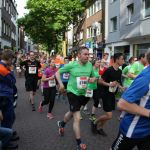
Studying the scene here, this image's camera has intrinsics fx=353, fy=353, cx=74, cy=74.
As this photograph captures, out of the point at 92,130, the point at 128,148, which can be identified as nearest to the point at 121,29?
the point at 92,130

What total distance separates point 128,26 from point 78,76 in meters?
19.8

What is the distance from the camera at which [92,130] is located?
278 inches

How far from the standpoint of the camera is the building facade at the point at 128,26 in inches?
877

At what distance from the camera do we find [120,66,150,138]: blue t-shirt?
9.78 feet

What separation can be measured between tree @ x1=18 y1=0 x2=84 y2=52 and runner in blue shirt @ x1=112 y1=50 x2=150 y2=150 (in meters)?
30.2

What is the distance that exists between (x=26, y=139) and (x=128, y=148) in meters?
3.50

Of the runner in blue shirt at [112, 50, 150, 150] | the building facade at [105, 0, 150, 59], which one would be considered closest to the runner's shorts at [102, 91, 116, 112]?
the runner in blue shirt at [112, 50, 150, 150]

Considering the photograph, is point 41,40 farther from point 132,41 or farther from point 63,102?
point 63,102

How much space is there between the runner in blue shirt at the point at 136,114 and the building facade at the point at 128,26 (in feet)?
60.8

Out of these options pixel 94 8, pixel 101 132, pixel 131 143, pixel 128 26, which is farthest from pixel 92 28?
pixel 131 143

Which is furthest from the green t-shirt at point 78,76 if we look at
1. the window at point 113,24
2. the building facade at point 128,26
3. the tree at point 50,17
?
the tree at point 50,17

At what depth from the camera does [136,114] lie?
305cm

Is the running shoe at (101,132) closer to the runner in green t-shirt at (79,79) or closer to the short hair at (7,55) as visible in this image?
the runner in green t-shirt at (79,79)

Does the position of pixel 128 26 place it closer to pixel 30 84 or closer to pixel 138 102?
pixel 30 84
